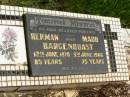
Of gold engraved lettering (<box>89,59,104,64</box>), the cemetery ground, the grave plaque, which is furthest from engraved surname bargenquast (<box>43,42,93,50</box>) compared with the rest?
the cemetery ground

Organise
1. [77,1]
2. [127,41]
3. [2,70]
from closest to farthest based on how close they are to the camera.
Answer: [2,70]
[127,41]
[77,1]

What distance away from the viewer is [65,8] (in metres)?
9.33

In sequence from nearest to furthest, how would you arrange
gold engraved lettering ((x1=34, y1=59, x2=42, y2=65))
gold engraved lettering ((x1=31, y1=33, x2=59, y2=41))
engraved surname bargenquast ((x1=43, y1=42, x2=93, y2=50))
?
gold engraved lettering ((x1=34, y1=59, x2=42, y2=65)), gold engraved lettering ((x1=31, y1=33, x2=59, y2=41)), engraved surname bargenquast ((x1=43, y1=42, x2=93, y2=50))

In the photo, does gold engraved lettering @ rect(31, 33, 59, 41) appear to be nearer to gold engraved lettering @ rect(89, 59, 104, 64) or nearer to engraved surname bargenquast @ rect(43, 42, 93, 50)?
engraved surname bargenquast @ rect(43, 42, 93, 50)

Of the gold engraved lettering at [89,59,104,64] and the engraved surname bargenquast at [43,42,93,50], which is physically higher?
the engraved surname bargenquast at [43,42,93,50]

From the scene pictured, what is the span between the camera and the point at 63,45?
21.7 feet

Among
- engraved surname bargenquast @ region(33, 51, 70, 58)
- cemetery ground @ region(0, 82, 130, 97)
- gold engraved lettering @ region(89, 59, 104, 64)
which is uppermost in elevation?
engraved surname bargenquast @ region(33, 51, 70, 58)

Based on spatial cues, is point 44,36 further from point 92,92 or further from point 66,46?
point 92,92

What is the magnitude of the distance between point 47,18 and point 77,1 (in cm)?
280

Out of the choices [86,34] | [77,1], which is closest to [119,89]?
[86,34]

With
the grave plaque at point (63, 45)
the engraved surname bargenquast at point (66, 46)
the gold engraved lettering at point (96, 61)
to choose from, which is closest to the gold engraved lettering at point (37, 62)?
the grave plaque at point (63, 45)

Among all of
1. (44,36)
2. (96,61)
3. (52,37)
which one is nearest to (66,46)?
(52,37)

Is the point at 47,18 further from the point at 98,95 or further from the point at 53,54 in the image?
the point at 98,95

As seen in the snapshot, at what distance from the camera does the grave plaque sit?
20.5 feet
